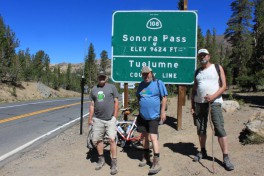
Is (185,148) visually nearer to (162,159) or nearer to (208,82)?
(162,159)

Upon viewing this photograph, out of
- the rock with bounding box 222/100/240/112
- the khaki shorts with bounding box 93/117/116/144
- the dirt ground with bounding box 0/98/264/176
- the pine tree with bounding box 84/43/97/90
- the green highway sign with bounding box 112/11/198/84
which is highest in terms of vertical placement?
the pine tree with bounding box 84/43/97/90

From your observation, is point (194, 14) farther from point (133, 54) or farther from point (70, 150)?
point (70, 150)

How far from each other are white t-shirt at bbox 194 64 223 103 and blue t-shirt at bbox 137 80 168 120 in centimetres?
67

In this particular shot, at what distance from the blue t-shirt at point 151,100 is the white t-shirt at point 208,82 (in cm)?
67

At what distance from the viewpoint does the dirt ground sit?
18.5 ft

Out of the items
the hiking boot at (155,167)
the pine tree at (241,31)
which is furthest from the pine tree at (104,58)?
the hiking boot at (155,167)

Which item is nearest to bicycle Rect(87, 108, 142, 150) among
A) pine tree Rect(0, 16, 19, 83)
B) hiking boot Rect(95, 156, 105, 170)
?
hiking boot Rect(95, 156, 105, 170)

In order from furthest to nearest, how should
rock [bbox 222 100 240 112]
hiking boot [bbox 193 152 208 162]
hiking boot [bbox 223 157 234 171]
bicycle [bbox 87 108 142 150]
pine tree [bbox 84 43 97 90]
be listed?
pine tree [bbox 84 43 97 90] < rock [bbox 222 100 240 112] < bicycle [bbox 87 108 142 150] < hiking boot [bbox 193 152 208 162] < hiking boot [bbox 223 157 234 171]

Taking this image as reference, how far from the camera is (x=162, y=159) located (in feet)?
21.1

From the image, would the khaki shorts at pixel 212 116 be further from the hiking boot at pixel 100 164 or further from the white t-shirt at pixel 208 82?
the hiking boot at pixel 100 164

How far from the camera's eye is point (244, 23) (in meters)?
48.5

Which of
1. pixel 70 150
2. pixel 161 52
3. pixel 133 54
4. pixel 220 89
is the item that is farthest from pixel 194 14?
pixel 70 150

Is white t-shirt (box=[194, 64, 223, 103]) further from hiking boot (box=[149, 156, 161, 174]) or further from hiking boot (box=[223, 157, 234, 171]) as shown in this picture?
hiking boot (box=[149, 156, 161, 174])

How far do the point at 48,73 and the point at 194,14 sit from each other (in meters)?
60.6
